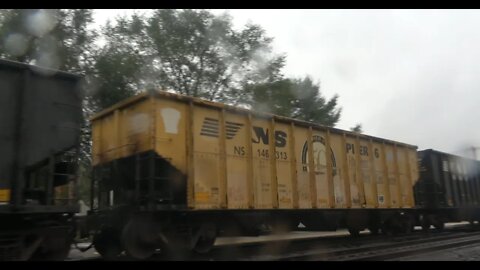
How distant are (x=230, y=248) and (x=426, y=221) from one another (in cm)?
1011

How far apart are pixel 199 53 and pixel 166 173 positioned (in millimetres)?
18131

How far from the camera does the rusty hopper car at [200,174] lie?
8633mm

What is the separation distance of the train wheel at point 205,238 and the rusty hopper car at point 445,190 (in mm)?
10238

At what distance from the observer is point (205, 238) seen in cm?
923

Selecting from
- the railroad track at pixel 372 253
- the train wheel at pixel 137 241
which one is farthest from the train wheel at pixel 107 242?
the railroad track at pixel 372 253

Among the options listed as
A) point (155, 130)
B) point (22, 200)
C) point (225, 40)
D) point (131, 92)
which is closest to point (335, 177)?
point (155, 130)

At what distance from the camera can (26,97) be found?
711 centimetres

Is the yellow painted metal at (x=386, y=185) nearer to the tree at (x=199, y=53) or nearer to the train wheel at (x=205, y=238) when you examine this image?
the train wheel at (x=205, y=238)

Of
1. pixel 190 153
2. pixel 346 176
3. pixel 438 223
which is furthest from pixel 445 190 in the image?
pixel 190 153

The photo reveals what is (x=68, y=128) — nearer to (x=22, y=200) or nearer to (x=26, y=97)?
(x=26, y=97)

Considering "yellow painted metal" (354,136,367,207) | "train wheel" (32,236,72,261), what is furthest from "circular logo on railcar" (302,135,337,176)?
"train wheel" (32,236,72,261)

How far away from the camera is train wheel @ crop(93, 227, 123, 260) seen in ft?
30.1

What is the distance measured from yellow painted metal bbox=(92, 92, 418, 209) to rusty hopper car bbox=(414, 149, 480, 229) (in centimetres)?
485

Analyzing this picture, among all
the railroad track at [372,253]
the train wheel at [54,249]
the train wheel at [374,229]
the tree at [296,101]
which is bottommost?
the railroad track at [372,253]
